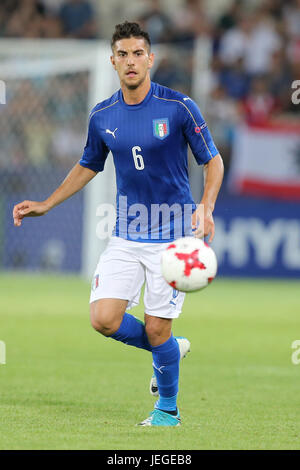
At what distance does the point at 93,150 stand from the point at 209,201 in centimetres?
103

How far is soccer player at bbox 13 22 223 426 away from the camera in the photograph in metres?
6.05

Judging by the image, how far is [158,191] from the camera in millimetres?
6188

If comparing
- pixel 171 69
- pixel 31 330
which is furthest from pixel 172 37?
pixel 31 330

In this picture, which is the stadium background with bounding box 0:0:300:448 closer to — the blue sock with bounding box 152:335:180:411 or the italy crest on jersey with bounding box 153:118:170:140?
the blue sock with bounding box 152:335:180:411

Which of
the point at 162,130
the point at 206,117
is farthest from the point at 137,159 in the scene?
the point at 206,117

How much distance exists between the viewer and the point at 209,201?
5832 mm

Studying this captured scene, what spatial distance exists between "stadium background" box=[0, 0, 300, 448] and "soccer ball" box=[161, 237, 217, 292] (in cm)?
826

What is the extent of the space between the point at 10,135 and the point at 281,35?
18.8ft

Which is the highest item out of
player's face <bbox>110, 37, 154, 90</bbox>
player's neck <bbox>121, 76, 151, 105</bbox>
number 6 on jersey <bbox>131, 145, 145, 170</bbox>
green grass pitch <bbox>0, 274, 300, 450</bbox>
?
player's face <bbox>110, 37, 154, 90</bbox>

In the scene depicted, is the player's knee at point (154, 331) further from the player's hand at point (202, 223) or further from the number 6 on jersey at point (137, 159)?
the number 6 on jersey at point (137, 159)

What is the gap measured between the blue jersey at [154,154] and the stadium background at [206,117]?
7.64 meters

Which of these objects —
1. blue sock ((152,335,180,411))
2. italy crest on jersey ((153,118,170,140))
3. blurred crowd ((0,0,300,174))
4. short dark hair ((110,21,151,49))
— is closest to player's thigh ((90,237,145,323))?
blue sock ((152,335,180,411))

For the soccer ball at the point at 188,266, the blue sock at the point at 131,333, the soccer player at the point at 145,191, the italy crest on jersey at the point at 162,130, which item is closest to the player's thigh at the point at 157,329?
the soccer player at the point at 145,191

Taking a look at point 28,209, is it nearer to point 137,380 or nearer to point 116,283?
point 116,283
